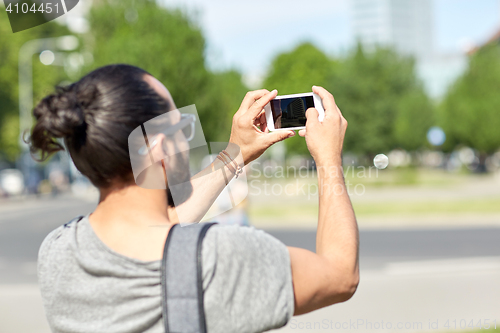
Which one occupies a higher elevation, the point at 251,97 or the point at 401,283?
the point at 251,97

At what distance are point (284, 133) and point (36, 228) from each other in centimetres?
1624

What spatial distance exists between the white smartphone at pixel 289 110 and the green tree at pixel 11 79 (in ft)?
114

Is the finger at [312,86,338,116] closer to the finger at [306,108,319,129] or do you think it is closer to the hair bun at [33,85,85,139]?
the finger at [306,108,319,129]

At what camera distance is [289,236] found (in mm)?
12664

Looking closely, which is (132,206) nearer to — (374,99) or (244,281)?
(244,281)

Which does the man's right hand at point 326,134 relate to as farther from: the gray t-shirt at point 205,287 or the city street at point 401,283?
the city street at point 401,283

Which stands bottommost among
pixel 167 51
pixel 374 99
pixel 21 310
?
pixel 374 99

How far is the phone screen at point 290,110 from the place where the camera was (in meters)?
1.44

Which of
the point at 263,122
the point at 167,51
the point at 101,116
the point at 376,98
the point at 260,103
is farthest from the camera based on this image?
the point at 376,98

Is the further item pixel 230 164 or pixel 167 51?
pixel 167 51

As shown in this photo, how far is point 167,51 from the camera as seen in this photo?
66.9 ft

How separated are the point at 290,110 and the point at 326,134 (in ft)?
0.58
